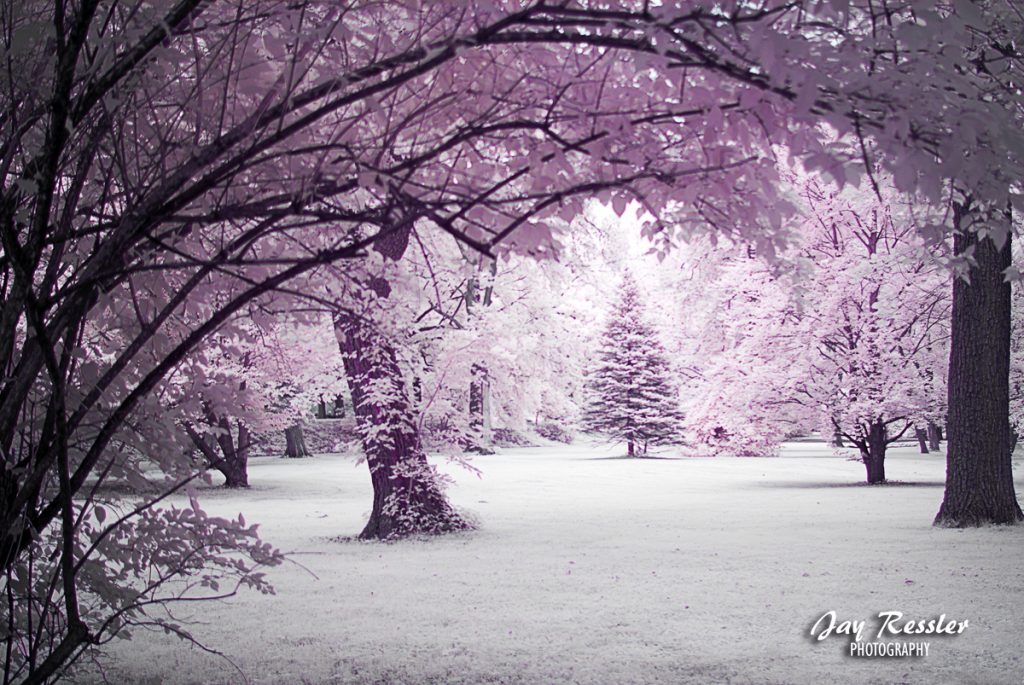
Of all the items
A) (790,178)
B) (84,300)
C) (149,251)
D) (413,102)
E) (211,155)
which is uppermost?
(790,178)

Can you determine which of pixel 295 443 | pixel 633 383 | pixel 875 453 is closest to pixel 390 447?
pixel 875 453

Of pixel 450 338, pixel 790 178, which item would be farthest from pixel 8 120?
pixel 790 178

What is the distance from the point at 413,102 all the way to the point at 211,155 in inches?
46.8

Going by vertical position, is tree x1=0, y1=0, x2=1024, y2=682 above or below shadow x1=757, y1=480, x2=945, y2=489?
above

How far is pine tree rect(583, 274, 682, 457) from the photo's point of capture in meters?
31.7

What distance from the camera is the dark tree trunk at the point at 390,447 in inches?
361

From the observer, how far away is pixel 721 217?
124 inches

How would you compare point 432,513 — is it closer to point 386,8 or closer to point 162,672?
point 162,672

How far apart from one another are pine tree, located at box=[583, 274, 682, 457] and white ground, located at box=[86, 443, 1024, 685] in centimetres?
1879

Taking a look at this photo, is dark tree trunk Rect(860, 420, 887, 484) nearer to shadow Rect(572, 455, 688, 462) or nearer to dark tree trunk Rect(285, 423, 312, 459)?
shadow Rect(572, 455, 688, 462)

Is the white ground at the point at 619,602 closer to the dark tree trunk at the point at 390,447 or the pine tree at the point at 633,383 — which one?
the dark tree trunk at the point at 390,447

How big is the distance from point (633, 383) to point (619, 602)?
84.9 ft

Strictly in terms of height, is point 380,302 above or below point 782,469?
above

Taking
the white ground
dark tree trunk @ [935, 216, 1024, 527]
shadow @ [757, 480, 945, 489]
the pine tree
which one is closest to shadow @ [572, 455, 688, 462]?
the pine tree
